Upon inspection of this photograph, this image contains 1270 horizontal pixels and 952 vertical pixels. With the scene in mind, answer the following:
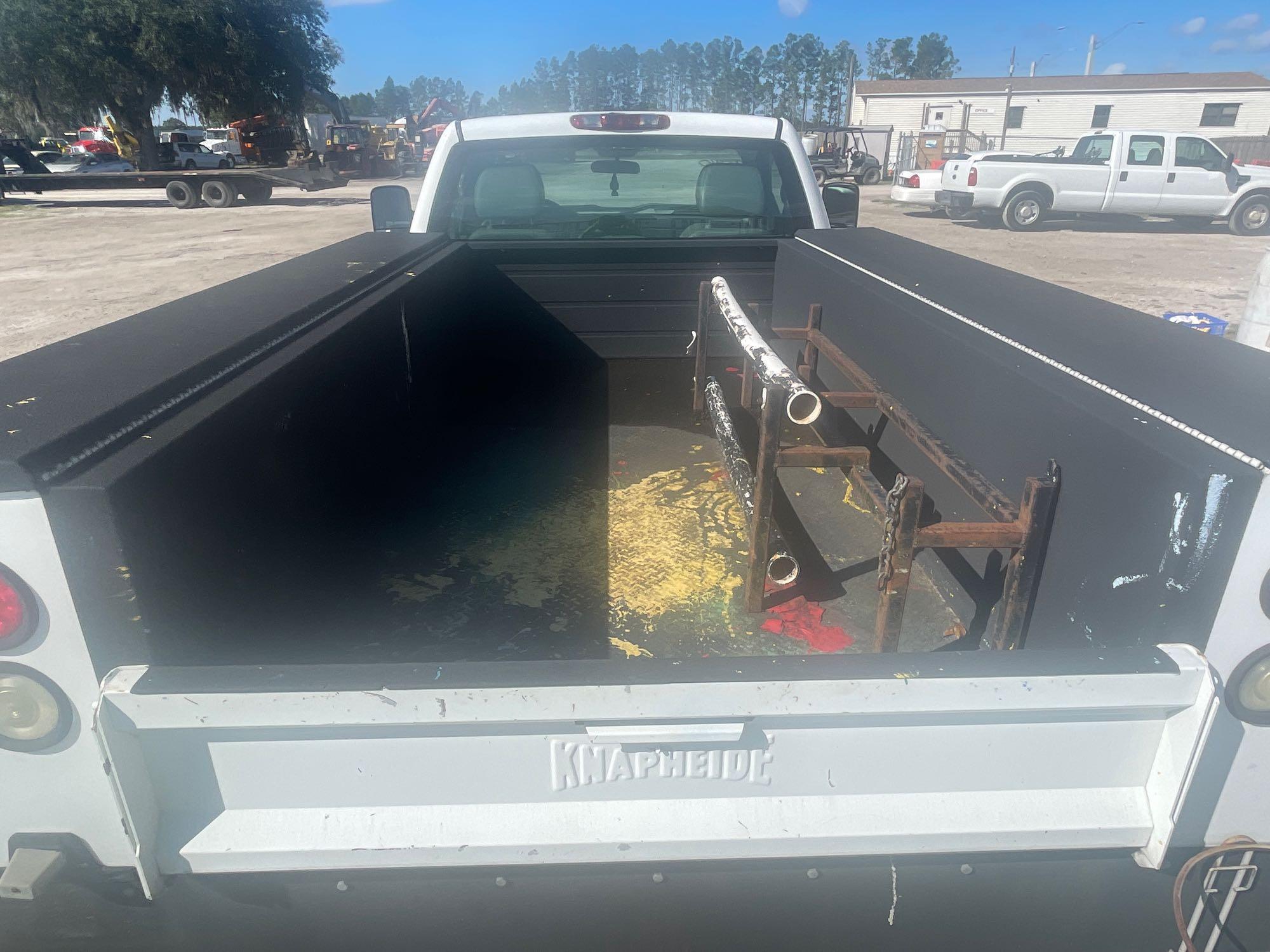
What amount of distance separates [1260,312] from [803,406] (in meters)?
4.66

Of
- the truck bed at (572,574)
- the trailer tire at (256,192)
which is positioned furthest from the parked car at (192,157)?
the truck bed at (572,574)

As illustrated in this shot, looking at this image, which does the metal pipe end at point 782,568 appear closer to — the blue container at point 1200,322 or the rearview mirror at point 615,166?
the rearview mirror at point 615,166

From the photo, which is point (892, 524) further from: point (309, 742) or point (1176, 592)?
point (309, 742)

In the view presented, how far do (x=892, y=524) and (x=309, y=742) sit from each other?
3.69 ft

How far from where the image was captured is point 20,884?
121 centimetres

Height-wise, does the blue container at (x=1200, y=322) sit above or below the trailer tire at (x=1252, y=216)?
above

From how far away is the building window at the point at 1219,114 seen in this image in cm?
4734

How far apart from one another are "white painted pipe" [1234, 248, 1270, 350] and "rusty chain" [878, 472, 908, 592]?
4660 millimetres

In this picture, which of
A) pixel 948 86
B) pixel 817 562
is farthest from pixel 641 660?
pixel 948 86

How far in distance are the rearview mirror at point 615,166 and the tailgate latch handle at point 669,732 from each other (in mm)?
3432

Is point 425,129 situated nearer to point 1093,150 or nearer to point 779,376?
point 1093,150

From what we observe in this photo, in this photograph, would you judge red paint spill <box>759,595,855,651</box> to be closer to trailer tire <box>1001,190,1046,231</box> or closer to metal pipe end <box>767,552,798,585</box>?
metal pipe end <box>767,552,798,585</box>

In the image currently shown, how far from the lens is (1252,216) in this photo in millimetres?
19062

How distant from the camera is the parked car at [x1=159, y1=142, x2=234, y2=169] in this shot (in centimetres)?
3847
